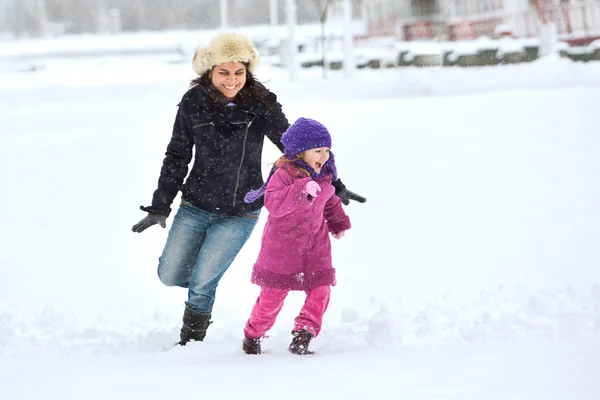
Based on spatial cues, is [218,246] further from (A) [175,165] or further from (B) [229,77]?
(B) [229,77]

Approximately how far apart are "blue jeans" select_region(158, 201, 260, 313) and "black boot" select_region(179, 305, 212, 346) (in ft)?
0.10

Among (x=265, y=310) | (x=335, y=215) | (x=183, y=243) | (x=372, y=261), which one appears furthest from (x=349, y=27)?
(x=265, y=310)

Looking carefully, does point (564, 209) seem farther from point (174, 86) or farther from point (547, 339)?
point (174, 86)

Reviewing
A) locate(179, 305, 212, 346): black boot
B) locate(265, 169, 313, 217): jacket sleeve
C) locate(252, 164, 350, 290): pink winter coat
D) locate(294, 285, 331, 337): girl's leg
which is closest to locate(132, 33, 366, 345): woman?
locate(179, 305, 212, 346): black boot

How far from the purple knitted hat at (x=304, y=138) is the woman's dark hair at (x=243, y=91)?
0.38 m

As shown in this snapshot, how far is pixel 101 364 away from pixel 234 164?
1.14 m

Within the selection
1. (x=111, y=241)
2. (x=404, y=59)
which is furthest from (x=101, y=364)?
(x=404, y=59)

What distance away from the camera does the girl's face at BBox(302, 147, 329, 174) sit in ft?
14.7

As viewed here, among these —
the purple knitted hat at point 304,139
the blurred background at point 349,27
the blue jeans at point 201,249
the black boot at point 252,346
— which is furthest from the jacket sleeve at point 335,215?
the blurred background at point 349,27

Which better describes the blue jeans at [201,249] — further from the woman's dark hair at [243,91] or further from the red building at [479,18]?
the red building at [479,18]

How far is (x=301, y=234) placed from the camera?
4531 mm

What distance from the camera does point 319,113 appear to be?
14.6 m

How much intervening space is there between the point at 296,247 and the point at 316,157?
1.41 ft

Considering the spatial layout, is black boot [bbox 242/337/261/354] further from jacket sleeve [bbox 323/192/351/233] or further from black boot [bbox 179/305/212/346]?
jacket sleeve [bbox 323/192/351/233]
